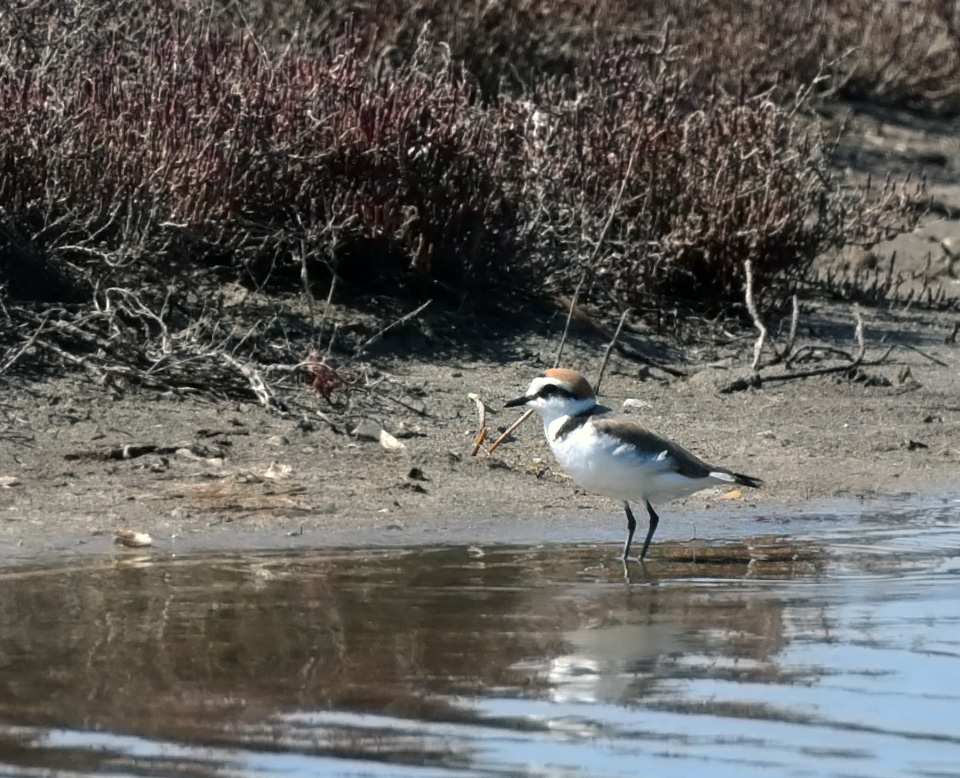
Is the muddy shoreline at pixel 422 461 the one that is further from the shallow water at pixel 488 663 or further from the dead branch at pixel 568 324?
the shallow water at pixel 488 663

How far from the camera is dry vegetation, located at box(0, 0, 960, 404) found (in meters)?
8.05

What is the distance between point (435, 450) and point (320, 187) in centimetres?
203

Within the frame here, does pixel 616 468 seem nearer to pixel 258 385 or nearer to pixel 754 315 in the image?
A: pixel 258 385

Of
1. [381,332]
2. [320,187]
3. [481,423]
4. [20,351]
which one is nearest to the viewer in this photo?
[20,351]

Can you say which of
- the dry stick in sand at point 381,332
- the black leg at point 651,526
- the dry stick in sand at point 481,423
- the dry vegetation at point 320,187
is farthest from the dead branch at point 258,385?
the black leg at point 651,526

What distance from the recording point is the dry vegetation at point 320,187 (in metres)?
8.05

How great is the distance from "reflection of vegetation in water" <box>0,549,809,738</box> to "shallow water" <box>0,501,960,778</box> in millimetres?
11

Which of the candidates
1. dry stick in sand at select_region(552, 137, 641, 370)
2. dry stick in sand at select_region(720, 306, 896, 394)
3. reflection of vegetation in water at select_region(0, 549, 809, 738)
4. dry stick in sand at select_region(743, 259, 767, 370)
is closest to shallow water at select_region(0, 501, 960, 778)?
reflection of vegetation in water at select_region(0, 549, 809, 738)

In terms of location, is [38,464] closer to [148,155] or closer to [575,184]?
[148,155]

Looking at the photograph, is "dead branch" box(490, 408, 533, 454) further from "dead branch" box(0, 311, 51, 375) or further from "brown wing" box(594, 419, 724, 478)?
"dead branch" box(0, 311, 51, 375)

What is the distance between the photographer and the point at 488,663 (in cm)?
484

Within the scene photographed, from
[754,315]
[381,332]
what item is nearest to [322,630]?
[381,332]

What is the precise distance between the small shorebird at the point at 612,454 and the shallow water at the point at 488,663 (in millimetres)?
247

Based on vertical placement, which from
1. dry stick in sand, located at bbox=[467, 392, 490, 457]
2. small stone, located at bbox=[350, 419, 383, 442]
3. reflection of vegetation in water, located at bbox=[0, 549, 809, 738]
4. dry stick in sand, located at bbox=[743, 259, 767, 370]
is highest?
reflection of vegetation in water, located at bbox=[0, 549, 809, 738]
